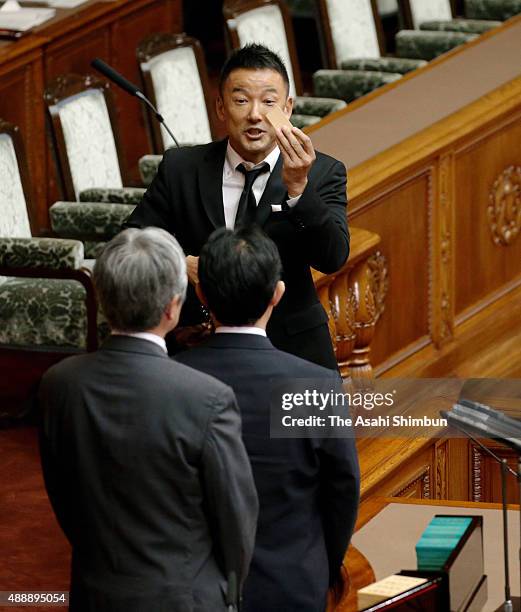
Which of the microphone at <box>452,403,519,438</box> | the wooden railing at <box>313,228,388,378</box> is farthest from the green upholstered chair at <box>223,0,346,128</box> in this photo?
the microphone at <box>452,403,519,438</box>

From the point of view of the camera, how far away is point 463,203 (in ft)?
14.9

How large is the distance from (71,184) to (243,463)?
121 inches

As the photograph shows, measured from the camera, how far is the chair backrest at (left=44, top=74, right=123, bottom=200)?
493cm

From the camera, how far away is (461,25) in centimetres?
672

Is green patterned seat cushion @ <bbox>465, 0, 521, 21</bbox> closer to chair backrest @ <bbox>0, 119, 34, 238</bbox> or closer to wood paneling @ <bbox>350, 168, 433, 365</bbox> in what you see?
wood paneling @ <bbox>350, 168, 433, 365</bbox>

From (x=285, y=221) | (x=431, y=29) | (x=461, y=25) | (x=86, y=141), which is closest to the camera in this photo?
(x=285, y=221)

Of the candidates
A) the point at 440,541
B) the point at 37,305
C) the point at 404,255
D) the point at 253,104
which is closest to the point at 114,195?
the point at 37,305

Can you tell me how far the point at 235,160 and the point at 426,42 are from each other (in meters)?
4.04

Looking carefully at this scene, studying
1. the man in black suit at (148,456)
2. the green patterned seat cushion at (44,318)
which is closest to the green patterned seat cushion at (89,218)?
the green patterned seat cushion at (44,318)

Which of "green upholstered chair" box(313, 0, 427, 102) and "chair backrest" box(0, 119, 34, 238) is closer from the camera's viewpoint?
"chair backrest" box(0, 119, 34, 238)

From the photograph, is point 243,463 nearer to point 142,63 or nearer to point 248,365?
point 248,365

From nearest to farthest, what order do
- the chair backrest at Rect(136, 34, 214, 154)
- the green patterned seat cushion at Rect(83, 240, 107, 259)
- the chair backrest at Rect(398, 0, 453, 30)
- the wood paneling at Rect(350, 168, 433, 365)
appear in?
the wood paneling at Rect(350, 168, 433, 365)
the green patterned seat cushion at Rect(83, 240, 107, 259)
the chair backrest at Rect(136, 34, 214, 154)
the chair backrest at Rect(398, 0, 453, 30)

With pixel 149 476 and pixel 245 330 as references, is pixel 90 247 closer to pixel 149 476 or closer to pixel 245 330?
pixel 245 330

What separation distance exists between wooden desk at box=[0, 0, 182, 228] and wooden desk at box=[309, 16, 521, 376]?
1.26 meters
